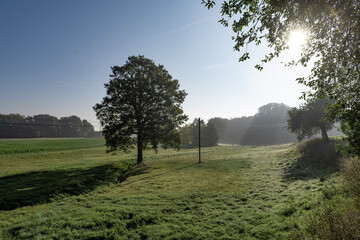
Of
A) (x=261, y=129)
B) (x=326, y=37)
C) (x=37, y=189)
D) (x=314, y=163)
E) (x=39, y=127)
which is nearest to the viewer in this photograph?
(x=326, y=37)

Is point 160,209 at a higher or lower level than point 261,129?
lower

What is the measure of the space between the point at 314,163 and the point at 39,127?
559 ft

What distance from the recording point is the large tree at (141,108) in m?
27.5

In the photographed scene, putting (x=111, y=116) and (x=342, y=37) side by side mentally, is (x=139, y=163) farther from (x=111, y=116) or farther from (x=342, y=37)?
(x=342, y=37)

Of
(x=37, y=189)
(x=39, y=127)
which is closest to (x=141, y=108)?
(x=37, y=189)

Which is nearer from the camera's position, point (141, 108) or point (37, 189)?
point (37, 189)

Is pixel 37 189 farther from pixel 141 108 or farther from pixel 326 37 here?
pixel 326 37

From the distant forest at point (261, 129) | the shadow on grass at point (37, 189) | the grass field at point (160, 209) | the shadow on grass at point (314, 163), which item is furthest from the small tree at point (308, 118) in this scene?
the distant forest at point (261, 129)

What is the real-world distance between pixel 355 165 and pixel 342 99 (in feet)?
16.0

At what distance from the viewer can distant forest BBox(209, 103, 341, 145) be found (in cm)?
14938

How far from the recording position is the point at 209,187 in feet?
53.3

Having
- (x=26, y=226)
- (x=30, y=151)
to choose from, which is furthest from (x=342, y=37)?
(x=30, y=151)

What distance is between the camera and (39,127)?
444ft

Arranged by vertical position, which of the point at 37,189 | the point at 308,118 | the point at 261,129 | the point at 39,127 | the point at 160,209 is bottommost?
the point at 160,209
